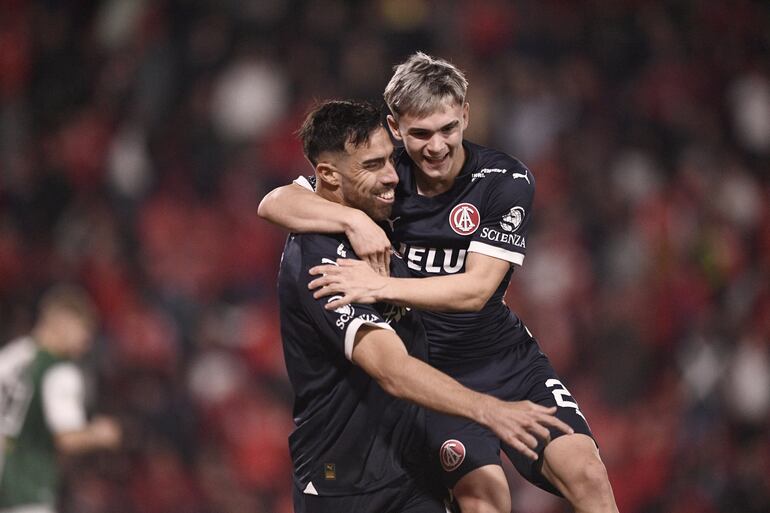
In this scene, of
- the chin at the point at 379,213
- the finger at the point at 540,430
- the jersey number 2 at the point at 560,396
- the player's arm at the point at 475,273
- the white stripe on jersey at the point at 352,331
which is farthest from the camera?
the jersey number 2 at the point at 560,396

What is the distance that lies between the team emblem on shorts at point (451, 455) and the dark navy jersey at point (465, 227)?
44 centimetres

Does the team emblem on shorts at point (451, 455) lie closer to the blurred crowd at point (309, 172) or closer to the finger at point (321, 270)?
the finger at point (321, 270)

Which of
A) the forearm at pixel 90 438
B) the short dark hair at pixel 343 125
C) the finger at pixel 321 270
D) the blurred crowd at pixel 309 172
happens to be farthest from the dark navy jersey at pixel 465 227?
the blurred crowd at pixel 309 172

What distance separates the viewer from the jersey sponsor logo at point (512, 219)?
4145mm

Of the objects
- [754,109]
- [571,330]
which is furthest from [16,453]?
[754,109]

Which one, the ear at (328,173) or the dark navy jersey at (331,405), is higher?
the ear at (328,173)

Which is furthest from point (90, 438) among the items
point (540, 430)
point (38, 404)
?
point (540, 430)

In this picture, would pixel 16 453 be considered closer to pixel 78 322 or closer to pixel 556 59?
pixel 78 322

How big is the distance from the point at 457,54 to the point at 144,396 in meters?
3.94

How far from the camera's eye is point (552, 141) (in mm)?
9508

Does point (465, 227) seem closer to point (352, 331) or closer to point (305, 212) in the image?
point (305, 212)

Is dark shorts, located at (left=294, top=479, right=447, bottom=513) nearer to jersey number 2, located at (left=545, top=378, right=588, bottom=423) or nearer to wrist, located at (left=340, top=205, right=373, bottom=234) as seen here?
jersey number 2, located at (left=545, top=378, right=588, bottom=423)

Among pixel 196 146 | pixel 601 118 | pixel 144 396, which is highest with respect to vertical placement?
pixel 601 118

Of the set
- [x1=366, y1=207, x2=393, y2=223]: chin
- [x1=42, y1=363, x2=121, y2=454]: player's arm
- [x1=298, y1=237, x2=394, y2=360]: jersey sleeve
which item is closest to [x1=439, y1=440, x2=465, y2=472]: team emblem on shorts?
[x1=298, y1=237, x2=394, y2=360]: jersey sleeve
